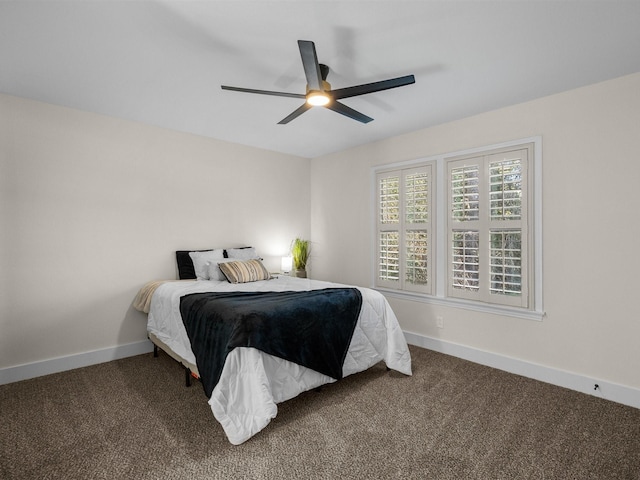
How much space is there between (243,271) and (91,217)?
63.4 inches

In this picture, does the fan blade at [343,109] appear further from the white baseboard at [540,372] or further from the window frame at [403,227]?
the white baseboard at [540,372]

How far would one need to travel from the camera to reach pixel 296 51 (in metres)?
2.29

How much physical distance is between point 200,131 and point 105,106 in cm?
100

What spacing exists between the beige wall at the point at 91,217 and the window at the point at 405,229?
1945 mm

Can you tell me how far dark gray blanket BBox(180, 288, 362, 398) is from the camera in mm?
2243

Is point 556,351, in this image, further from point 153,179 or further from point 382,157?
point 153,179

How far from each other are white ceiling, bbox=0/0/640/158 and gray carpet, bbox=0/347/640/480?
2553 millimetres

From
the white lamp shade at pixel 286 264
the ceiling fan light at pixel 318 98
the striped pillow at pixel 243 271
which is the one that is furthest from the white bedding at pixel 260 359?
the ceiling fan light at pixel 318 98

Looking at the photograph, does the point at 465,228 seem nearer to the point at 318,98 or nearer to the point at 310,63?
the point at 318,98

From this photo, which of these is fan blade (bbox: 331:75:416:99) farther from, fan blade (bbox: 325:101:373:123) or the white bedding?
the white bedding

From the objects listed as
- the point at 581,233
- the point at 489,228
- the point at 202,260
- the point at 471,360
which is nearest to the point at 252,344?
the point at 202,260

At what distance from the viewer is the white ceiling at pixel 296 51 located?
1898 millimetres

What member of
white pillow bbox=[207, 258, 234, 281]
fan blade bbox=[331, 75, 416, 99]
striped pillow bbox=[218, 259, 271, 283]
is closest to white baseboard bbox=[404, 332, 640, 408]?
striped pillow bbox=[218, 259, 271, 283]

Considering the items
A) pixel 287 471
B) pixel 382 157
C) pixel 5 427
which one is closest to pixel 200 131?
pixel 382 157
